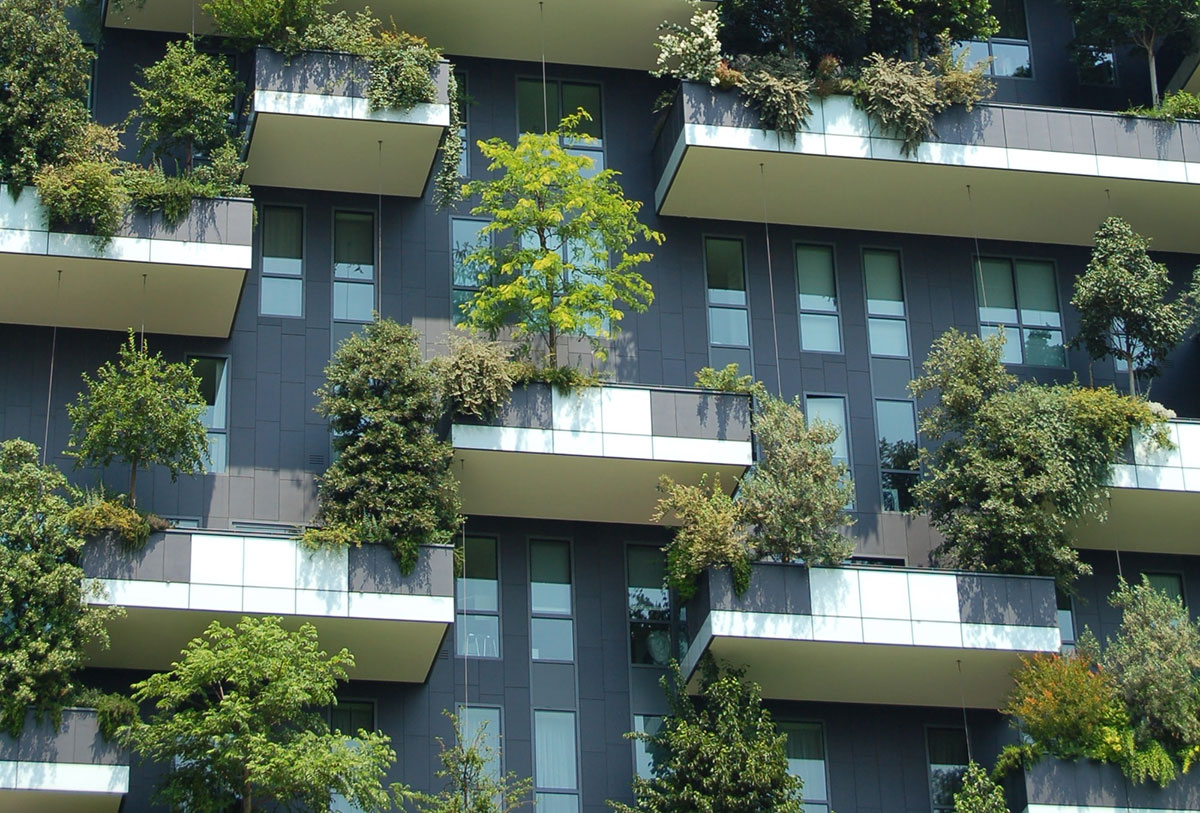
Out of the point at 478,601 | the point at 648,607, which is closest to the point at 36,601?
the point at 478,601

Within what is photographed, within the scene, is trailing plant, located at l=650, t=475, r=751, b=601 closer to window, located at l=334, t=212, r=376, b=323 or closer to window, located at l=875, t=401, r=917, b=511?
window, located at l=875, t=401, r=917, b=511

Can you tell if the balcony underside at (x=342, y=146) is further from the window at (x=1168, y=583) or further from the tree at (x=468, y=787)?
the window at (x=1168, y=583)

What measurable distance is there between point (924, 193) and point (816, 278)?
2.54 m

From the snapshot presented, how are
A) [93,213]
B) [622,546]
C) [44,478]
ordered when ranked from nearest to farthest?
[44,478], [93,213], [622,546]

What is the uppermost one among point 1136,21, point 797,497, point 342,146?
point 1136,21

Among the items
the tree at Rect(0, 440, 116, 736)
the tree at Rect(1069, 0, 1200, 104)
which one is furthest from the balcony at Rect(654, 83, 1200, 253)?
the tree at Rect(0, 440, 116, 736)

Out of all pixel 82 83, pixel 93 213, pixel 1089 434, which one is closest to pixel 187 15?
pixel 82 83

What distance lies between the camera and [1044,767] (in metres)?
34.6

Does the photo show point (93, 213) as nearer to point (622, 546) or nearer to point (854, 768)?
point (622, 546)

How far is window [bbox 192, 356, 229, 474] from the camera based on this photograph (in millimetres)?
36844

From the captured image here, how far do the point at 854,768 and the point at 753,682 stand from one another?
2.69 meters

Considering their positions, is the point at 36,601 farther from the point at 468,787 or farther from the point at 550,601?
the point at 550,601

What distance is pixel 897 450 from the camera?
128ft

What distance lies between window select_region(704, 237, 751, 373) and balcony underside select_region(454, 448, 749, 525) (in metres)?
3.22
